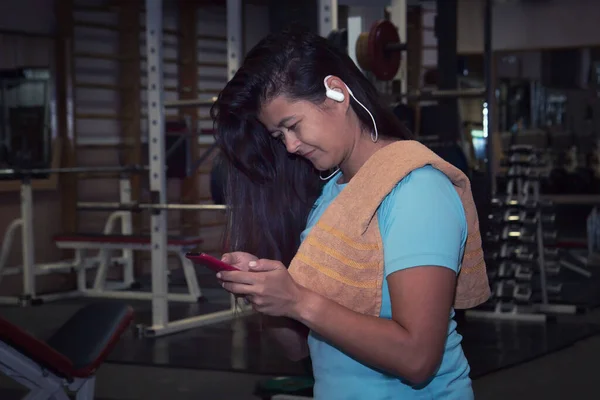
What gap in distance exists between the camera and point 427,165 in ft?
3.78

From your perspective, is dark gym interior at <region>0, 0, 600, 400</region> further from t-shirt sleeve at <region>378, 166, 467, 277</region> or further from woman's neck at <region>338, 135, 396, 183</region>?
t-shirt sleeve at <region>378, 166, 467, 277</region>

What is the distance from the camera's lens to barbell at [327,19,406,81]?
4812 millimetres

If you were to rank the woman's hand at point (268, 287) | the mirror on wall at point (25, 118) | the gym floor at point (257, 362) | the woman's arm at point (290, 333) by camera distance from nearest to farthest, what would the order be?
the woman's hand at point (268, 287) → the woman's arm at point (290, 333) → the gym floor at point (257, 362) → the mirror on wall at point (25, 118)

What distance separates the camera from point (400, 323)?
1091 mm

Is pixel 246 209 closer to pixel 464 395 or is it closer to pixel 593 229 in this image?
pixel 464 395

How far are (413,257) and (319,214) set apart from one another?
28cm

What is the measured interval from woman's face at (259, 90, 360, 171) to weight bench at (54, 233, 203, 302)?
4.46 m

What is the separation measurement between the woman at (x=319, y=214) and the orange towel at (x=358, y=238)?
0.6 inches

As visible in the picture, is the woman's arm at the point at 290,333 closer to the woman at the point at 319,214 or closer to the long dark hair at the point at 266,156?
the woman at the point at 319,214

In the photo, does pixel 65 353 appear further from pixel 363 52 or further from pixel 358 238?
pixel 363 52

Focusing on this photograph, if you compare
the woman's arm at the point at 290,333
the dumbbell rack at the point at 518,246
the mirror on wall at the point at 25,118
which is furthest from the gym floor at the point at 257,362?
the woman's arm at the point at 290,333

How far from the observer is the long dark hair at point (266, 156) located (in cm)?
125

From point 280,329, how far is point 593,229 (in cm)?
652

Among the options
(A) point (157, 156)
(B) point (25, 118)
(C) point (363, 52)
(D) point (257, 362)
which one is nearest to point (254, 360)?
(D) point (257, 362)
